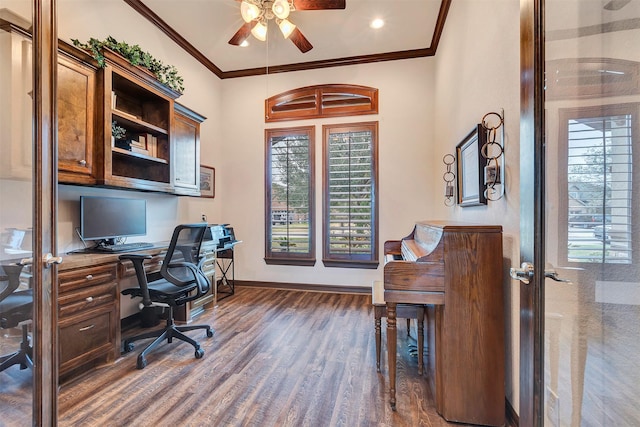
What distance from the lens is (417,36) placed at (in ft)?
11.6

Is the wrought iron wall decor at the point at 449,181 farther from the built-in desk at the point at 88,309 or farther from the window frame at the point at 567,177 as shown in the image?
the built-in desk at the point at 88,309

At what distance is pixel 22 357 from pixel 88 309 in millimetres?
686

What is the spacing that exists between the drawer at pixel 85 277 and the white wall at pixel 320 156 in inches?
91.7

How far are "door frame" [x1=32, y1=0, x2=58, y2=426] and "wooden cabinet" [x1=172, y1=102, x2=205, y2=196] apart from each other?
1750 millimetres

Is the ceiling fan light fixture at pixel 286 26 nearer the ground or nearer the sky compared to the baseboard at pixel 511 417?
nearer the sky

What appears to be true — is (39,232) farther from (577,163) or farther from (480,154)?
(480,154)

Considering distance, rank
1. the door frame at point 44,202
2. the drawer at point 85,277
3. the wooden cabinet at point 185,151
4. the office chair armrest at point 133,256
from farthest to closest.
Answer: the wooden cabinet at point 185,151
the office chair armrest at point 133,256
the drawer at point 85,277
the door frame at point 44,202

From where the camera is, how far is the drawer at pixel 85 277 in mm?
1827

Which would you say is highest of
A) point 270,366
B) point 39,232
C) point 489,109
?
point 489,109

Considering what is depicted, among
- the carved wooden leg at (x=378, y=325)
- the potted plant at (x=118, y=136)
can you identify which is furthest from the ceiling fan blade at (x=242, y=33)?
the carved wooden leg at (x=378, y=325)

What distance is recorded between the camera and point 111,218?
2.47 meters

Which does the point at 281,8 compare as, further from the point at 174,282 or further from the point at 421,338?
the point at 421,338

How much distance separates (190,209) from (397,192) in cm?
296

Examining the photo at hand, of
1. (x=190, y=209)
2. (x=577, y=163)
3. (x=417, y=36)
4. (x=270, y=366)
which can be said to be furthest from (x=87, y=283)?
(x=417, y=36)
